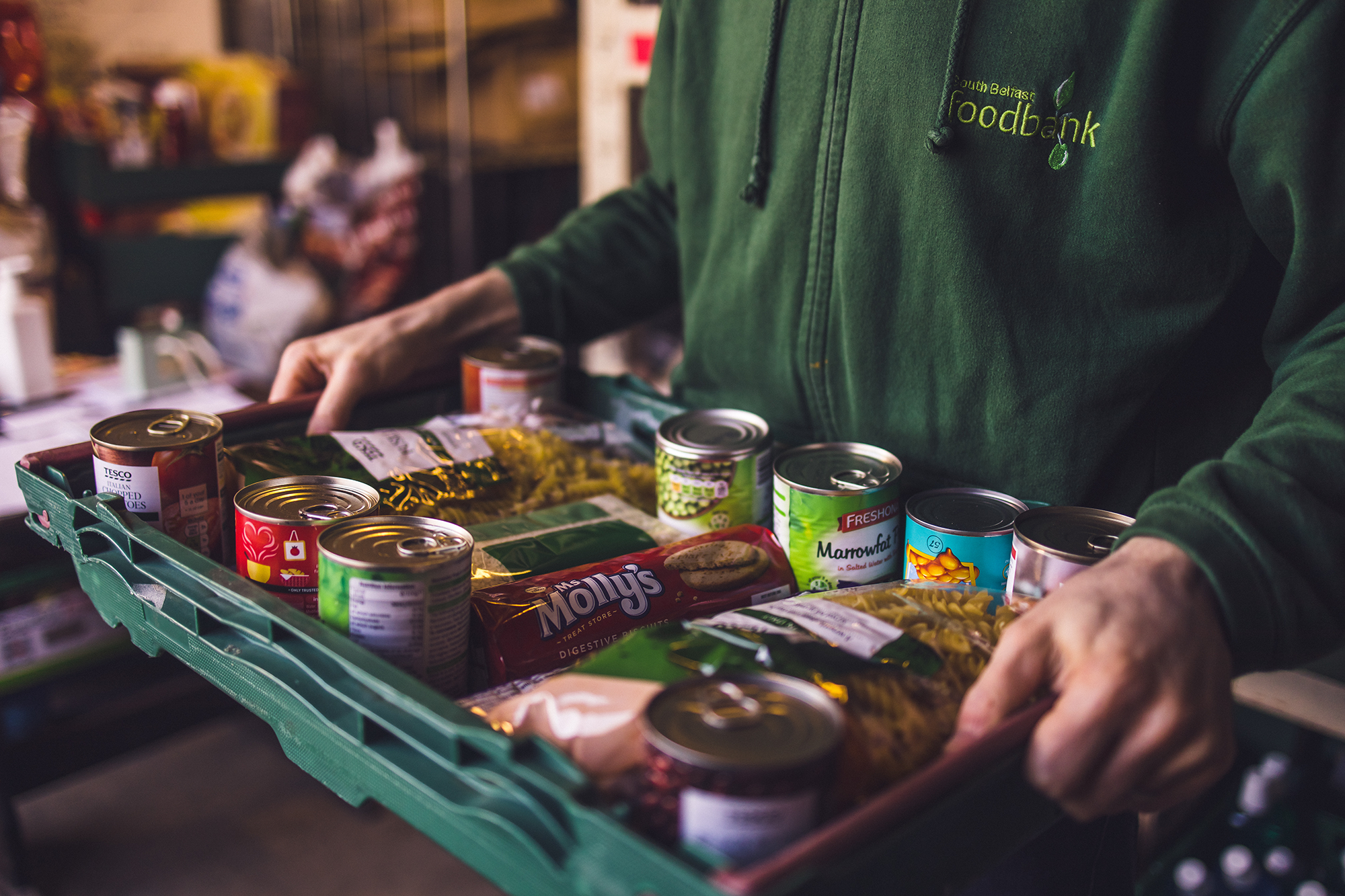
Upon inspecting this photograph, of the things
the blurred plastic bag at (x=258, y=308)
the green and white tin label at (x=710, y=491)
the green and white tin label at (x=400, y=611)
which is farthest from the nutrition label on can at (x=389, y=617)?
the blurred plastic bag at (x=258, y=308)

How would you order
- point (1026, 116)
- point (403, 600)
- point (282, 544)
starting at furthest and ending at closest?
point (1026, 116) < point (282, 544) < point (403, 600)

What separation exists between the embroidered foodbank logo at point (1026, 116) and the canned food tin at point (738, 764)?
24.3 inches

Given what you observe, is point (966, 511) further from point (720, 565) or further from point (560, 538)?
point (560, 538)

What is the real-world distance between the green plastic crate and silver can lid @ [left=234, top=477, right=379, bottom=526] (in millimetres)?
74

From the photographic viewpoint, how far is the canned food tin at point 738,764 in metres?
0.52

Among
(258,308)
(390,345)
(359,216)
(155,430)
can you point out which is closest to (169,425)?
(155,430)

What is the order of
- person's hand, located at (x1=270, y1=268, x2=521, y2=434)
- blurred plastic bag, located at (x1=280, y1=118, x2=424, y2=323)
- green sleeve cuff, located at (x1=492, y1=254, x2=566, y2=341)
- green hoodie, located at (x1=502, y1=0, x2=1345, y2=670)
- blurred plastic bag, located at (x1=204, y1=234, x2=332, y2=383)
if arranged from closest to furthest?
green hoodie, located at (x1=502, y1=0, x2=1345, y2=670) < person's hand, located at (x1=270, y1=268, x2=521, y2=434) < green sleeve cuff, located at (x1=492, y1=254, x2=566, y2=341) < blurred plastic bag, located at (x1=204, y1=234, x2=332, y2=383) < blurred plastic bag, located at (x1=280, y1=118, x2=424, y2=323)

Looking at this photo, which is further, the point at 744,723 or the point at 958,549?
the point at 958,549

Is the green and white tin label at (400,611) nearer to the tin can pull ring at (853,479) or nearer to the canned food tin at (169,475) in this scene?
the canned food tin at (169,475)

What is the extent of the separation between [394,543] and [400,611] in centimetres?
8

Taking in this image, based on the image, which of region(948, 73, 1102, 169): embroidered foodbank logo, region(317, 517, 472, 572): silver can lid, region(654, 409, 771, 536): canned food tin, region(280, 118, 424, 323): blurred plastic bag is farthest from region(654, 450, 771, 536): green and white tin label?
region(280, 118, 424, 323): blurred plastic bag

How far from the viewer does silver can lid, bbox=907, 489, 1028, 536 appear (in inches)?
35.6

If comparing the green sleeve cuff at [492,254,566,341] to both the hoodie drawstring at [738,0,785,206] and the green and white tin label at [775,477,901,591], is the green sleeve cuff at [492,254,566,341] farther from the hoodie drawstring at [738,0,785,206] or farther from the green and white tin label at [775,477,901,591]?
the green and white tin label at [775,477,901,591]

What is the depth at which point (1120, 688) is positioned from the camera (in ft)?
2.02
